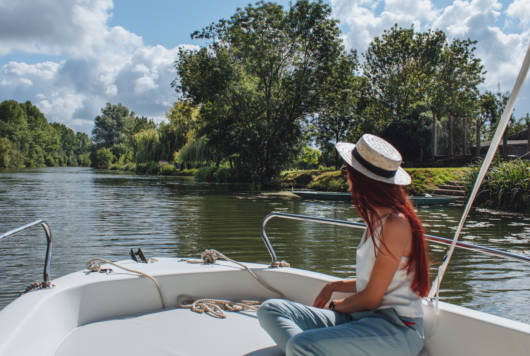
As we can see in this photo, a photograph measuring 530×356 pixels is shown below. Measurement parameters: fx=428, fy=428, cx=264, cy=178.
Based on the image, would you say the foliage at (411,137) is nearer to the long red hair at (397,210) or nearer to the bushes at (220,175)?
the bushes at (220,175)

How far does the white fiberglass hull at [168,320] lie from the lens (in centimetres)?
178

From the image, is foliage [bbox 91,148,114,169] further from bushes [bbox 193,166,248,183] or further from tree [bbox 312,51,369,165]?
tree [bbox 312,51,369,165]

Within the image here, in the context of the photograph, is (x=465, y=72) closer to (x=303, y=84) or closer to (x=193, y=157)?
(x=303, y=84)

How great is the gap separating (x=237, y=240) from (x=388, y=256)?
21.5 ft

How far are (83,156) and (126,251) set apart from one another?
11254 centimetres

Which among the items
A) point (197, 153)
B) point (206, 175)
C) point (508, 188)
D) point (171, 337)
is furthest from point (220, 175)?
point (171, 337)

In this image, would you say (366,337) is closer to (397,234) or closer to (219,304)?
(397,234)

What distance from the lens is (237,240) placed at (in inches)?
314

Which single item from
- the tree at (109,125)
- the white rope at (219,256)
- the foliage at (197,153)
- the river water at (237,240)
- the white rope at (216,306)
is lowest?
the river water at (237,240)

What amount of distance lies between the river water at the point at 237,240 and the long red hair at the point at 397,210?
324 cm

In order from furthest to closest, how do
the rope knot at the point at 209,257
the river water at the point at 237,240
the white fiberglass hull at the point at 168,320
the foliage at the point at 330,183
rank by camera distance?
the foliage at the point at 330,183
the river water at the point at 237,240
the rope knot at the point at 209,257
the white fiberglass hull at the point at 168,320

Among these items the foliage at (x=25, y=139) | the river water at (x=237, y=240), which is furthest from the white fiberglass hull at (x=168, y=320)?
the foliage at (x=25, y=139)

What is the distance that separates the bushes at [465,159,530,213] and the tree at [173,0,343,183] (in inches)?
464

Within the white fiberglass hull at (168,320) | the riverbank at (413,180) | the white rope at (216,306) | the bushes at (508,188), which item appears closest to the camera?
the white fiberglass hull at (168,320)
